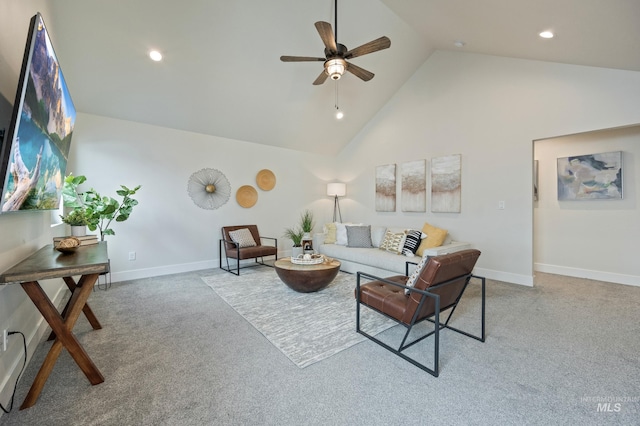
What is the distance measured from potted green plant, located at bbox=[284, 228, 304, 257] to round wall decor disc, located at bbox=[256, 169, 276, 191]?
1.07 metres

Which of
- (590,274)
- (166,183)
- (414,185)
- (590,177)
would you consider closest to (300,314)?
→ (166,183)

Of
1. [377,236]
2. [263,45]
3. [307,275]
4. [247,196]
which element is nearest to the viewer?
[307,275]

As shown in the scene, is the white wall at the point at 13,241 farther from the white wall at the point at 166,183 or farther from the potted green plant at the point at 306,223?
the potted green plant at the point at 306,223

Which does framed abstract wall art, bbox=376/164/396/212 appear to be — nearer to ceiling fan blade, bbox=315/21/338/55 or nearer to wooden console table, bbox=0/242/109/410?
ceiling fan blade, bbox=315/21/338/55

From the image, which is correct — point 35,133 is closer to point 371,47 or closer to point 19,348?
point 19,348

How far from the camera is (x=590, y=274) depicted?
4348 mm

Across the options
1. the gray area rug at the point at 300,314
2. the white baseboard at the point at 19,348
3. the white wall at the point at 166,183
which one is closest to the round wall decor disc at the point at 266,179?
the white wall at the point at 166,183

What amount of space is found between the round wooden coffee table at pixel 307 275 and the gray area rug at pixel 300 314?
133 mm

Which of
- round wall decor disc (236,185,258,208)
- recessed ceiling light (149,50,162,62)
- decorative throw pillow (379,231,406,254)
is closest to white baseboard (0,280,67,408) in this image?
recessed ceiling light (149,50,162,62)

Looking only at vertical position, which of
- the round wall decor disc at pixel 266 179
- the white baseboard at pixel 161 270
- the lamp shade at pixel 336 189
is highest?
the round wall decor disc at pixel 266 179

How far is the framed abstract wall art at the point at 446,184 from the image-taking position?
15.7 feet

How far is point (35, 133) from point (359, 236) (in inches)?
168

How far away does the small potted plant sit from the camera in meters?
2.94

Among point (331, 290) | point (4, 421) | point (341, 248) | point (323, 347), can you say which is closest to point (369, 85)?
point (341, 248)
